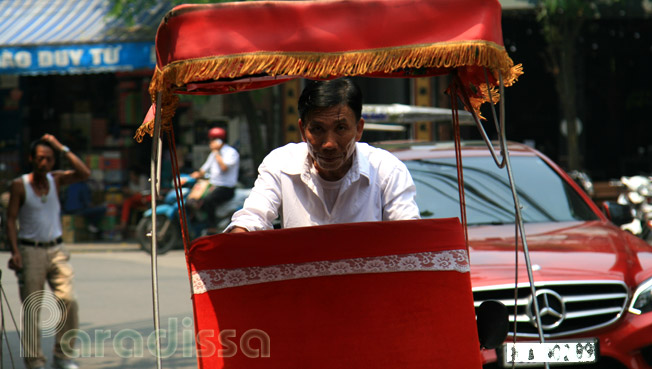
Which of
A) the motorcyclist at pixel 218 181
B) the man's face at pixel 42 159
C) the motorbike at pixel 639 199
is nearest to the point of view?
the man's face at pixel 42 159

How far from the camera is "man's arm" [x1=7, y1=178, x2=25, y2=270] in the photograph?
22.0ft

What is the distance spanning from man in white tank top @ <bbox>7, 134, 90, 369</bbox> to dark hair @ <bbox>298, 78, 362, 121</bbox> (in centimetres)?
401

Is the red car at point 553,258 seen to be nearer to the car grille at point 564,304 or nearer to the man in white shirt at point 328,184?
the car grille at point 564,304

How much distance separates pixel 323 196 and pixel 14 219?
4.02 metres

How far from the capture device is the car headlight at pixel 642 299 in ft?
15.8

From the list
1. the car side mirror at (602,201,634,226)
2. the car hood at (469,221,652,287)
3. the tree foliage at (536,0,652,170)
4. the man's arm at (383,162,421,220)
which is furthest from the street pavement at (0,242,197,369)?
the tree foliage at (536,0,652,170)

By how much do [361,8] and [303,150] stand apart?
73cm

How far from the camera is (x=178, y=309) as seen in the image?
895 cm

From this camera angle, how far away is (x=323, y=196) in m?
3.49

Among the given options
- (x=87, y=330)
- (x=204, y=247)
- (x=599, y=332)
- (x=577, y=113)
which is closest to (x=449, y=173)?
(x=599, y=332)

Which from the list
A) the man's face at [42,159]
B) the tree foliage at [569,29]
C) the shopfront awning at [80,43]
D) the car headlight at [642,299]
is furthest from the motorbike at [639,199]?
the shopfront awning at [80,43]

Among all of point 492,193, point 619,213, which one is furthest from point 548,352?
point 619,213

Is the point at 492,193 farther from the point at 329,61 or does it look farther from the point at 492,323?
the point at 329,61

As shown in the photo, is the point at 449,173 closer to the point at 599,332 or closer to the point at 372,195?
the point at 599,332
